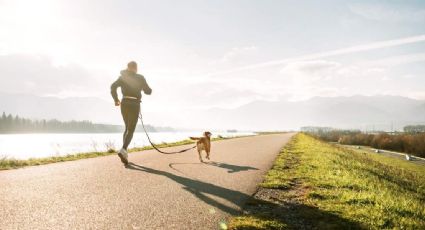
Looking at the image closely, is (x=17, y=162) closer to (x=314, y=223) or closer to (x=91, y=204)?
(x=91, y=204)

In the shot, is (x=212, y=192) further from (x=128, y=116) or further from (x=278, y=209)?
(x=128, y=116)

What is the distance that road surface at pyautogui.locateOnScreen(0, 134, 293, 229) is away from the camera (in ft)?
13.5

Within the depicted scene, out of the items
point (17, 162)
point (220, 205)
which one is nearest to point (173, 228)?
point (220, 205)

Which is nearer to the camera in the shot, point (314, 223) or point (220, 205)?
point (314, 223)

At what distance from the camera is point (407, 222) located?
5285 millimetres

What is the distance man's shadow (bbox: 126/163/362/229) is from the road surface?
2 centimetres

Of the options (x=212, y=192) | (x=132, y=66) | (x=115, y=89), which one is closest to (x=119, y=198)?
(x=212, y=192)

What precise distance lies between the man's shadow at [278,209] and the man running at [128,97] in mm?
2969

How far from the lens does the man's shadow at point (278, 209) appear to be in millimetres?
4691

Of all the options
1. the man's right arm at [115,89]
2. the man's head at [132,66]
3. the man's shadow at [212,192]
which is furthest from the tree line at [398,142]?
the man's shadow at [212,192]

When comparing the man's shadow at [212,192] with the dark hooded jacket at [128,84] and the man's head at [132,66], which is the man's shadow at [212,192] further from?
the man's head at [132,66]

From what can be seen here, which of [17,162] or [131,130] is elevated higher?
[131,130]

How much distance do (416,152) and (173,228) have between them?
61.7 meters

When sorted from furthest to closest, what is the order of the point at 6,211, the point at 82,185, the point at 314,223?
the point at 82,185 → the point at 314,223 → the point at 6,211
